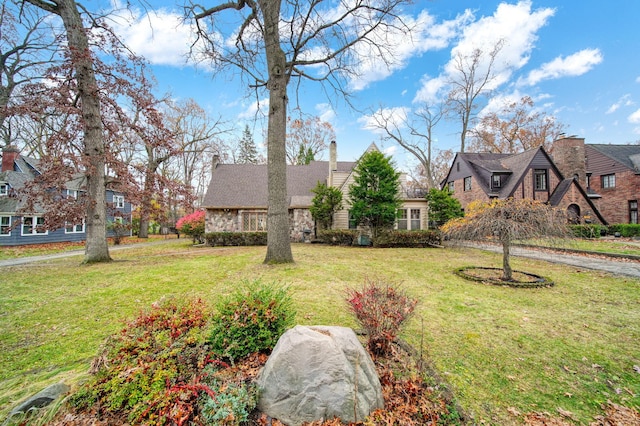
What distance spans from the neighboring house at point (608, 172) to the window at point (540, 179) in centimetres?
202

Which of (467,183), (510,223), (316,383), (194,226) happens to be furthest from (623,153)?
(194,226)

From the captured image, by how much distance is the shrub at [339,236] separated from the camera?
15.5 metres

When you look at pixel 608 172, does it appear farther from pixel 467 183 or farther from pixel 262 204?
pixel 262 204

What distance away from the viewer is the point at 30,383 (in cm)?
263

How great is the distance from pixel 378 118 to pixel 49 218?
23721mm

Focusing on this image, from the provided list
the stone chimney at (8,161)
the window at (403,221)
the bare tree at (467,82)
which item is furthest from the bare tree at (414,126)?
the stone chimney at (8,161)

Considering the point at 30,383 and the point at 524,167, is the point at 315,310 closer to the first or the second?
the point at 30,383

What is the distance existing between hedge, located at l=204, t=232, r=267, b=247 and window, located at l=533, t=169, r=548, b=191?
21.6 m

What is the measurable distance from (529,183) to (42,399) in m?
26.7

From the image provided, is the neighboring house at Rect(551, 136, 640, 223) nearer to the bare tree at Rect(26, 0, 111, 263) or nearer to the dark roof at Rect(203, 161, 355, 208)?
the dark roof at Rect(203, 161, 355, 208)

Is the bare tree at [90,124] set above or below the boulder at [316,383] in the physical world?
above

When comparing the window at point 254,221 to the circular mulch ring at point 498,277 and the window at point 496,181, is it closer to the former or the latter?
the circular mulch ring at point 498,277

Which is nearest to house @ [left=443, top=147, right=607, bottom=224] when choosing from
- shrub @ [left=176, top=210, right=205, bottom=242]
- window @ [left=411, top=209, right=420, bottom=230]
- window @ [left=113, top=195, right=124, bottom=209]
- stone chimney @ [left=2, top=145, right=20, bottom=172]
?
window @ [left=411, top=209, right=420, bottom=230]

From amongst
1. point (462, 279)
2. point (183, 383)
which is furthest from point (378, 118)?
point (183, 383)
